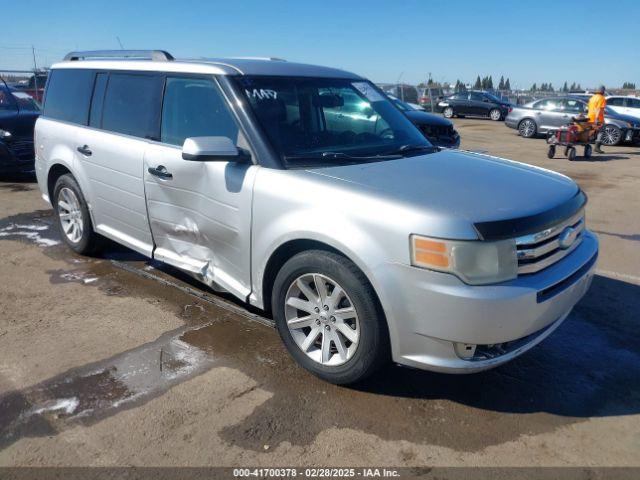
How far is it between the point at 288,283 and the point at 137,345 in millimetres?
1225

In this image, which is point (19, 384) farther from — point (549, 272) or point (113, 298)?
point (549, 272)

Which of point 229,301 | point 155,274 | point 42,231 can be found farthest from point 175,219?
point 42,231

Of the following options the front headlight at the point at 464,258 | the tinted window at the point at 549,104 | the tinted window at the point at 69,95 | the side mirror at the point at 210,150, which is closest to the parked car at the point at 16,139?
the tinted window at the point at 69,95

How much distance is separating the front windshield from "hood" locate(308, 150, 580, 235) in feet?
0.83

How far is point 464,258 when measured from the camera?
2666 millimetres

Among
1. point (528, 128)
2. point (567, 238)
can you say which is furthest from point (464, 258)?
point (528, 128)

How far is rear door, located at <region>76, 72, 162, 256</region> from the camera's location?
14.0 ft

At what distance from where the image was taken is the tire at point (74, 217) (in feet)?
16.9

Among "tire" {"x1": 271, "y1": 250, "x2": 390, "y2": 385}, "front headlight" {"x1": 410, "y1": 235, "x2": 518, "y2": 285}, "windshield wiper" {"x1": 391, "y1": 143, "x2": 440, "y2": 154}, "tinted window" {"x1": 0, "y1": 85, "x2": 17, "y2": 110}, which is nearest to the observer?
"front headlight" {"x1": 410, "y1": 235, "x2": 518, "y2": 285}

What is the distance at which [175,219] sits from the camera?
4.02m

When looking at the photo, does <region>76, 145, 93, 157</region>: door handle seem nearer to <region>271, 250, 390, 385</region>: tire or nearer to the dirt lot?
the dirt lot

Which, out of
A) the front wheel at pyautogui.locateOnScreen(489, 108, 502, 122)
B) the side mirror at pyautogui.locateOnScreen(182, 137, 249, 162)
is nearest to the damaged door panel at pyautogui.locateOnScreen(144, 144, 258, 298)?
the side mirror at pyautogui.locateOnScreen(182, 137, 249, 162)

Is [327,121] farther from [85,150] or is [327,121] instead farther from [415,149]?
[85,150]

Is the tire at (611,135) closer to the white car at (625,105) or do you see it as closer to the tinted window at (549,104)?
the white car at (625,105)
